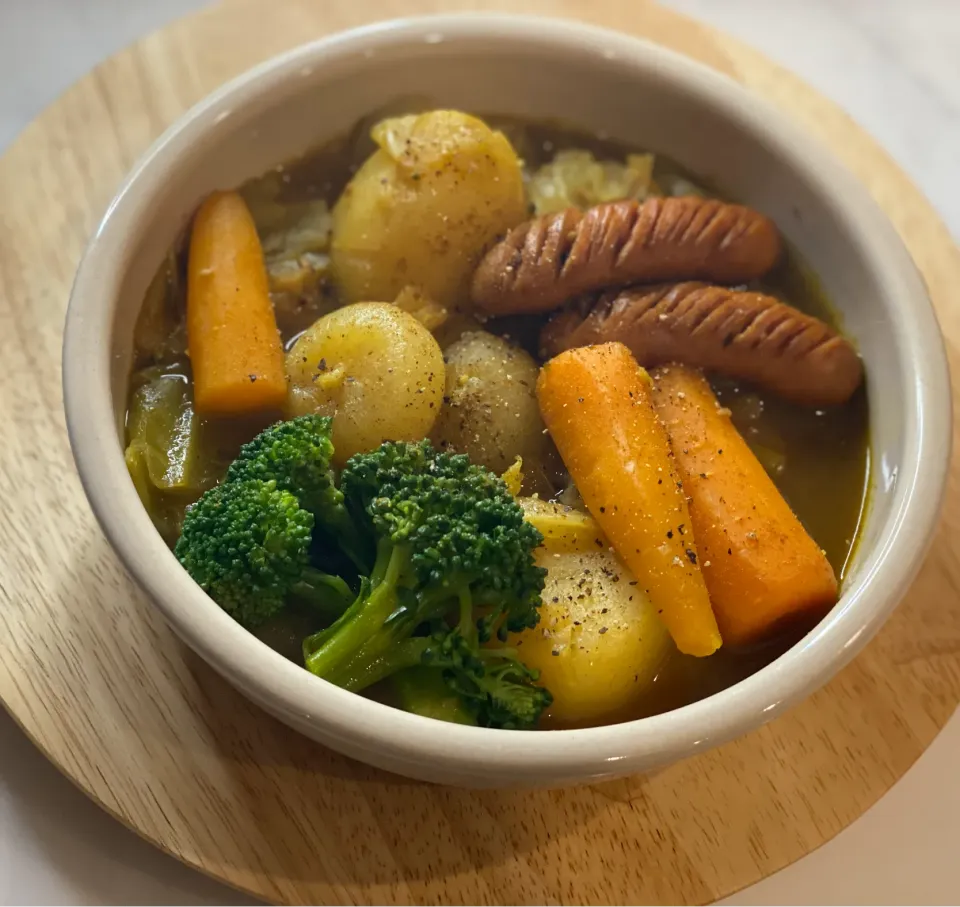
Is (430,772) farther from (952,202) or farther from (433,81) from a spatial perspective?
(952,202)

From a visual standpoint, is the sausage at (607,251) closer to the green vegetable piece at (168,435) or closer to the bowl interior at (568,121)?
the bowl interior at (568,121)

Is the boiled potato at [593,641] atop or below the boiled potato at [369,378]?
below

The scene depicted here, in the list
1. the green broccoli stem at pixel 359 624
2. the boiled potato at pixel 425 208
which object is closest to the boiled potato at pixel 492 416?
the boiled potato at pixel 425 208

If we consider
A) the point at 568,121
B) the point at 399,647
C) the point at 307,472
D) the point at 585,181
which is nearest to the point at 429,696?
the point at 399,647

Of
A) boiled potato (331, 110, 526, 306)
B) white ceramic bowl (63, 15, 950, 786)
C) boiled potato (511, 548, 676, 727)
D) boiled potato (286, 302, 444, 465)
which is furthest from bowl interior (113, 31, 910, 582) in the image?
boiled potato (511, 548, 676, 727)

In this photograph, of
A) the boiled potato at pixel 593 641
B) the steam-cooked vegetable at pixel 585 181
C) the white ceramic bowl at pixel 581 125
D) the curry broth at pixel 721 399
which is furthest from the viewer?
the steam-cooked vegetable at pixel 585 181

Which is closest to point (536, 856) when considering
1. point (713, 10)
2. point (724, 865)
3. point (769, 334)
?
point (724, 865)
